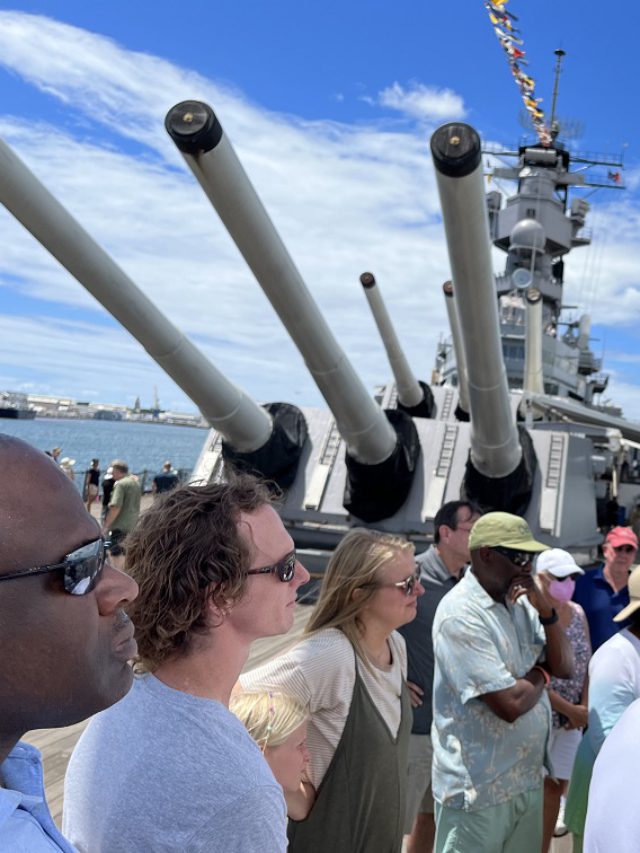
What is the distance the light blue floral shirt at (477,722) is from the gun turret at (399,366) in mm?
6820

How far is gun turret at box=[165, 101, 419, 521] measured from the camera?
14.8 ft

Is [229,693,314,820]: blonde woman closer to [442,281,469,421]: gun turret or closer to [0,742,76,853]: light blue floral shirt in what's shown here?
[0,742,76,853]: light blue floral shirt

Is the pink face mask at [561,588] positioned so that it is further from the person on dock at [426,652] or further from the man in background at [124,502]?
the man in background at [124,502]

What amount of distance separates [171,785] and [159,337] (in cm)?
478

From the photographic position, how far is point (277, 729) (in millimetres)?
1642

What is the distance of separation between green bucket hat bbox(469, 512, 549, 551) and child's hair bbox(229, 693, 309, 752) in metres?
1.15

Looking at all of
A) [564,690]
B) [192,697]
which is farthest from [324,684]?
[564,690]

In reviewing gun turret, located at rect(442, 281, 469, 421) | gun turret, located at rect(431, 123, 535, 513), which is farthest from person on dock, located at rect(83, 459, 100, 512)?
gun turret, located at rect(431, 123, 535, 513)

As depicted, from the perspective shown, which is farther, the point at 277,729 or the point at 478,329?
the point at 478,329

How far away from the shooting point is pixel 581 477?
7480mm

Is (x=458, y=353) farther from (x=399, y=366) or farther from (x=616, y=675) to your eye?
(x=616, y=675)

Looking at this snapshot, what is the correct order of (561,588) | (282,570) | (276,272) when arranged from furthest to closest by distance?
(276,272)
(561,588)
(282,570)

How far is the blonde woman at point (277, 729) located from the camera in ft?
5.36

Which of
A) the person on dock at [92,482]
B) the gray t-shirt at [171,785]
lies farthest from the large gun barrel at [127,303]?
the person on dock at [92,482]
